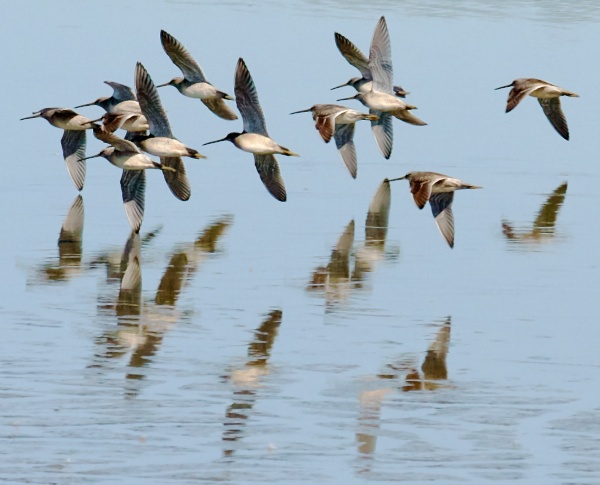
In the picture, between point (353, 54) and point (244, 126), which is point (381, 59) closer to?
point (353, 54)

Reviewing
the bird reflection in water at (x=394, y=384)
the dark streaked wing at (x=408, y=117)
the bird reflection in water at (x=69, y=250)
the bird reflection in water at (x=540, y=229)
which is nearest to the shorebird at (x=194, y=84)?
the dark streaked wing at (x=408, y=117)

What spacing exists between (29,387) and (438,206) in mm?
5592

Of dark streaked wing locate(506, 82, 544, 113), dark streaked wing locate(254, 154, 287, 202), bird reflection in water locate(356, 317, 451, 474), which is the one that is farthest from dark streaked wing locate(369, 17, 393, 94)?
bird reflection in water locate(356, 317, 451, 474)

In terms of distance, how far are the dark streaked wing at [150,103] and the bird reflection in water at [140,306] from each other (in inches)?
48.7

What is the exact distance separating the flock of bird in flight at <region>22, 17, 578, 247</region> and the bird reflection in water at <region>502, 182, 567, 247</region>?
640mm

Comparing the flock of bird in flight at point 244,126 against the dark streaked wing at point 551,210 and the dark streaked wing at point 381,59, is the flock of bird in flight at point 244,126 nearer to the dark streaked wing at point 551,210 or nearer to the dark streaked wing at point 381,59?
the dark streaked wing at point 381,59

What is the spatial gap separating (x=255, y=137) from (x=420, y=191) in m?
2.01

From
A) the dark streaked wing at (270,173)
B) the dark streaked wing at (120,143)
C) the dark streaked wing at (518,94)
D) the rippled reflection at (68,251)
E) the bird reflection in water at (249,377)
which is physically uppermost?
the dark streaked wing at (518,94)

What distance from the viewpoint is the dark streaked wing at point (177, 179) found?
50.2 ft

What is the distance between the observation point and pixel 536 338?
1068cm

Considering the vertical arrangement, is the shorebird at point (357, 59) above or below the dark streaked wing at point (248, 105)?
above

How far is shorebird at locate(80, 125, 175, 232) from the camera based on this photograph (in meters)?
14.3

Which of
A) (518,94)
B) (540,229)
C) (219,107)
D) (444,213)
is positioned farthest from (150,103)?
(518,94)

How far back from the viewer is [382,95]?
17.9 metres
